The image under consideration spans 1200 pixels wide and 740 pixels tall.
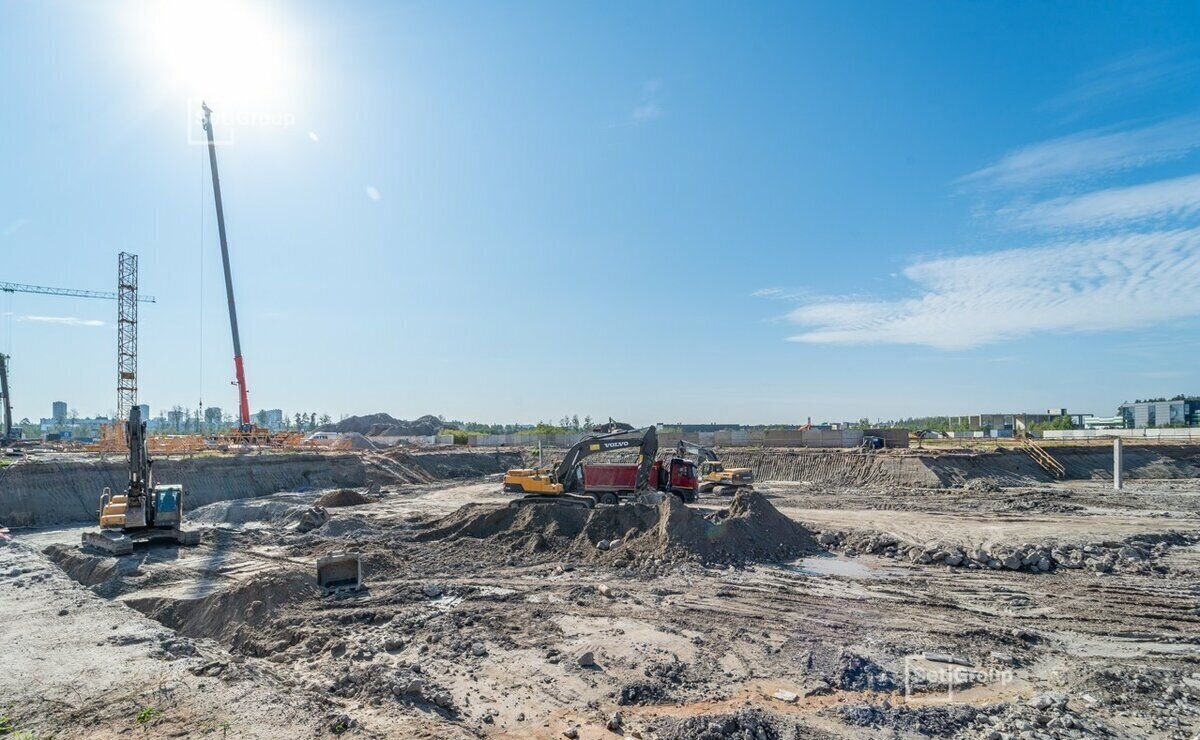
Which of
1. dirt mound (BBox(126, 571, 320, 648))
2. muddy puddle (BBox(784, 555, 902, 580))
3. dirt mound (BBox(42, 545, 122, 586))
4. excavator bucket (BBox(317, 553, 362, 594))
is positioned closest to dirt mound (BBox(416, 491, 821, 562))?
muddy puddle (BBox(784, 555, 902, 580))

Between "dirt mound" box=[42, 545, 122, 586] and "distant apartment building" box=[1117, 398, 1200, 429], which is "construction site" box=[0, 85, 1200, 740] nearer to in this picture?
"dirt mound" box=[42, 545, 122, 586]

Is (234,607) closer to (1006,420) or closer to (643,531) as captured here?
(643,531)

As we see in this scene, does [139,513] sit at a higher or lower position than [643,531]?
higher

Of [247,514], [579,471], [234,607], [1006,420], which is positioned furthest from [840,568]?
[1006,420]

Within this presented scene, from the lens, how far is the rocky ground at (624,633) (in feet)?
23.4

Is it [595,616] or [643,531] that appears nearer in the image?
[595,616]

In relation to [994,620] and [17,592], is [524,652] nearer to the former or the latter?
[994,620]

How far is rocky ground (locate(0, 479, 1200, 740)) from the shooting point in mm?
7141

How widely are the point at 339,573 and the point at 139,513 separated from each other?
721cm

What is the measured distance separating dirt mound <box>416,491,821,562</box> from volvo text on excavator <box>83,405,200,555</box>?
6.34 meters

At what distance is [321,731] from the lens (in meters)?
6.45

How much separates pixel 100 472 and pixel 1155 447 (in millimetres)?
55746

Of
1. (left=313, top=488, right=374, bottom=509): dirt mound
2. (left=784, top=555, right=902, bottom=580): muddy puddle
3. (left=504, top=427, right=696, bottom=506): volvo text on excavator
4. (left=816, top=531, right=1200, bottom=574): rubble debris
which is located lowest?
(left=313, top=488, right=374, bottom=509): dirt mound

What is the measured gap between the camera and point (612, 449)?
21.2 m
